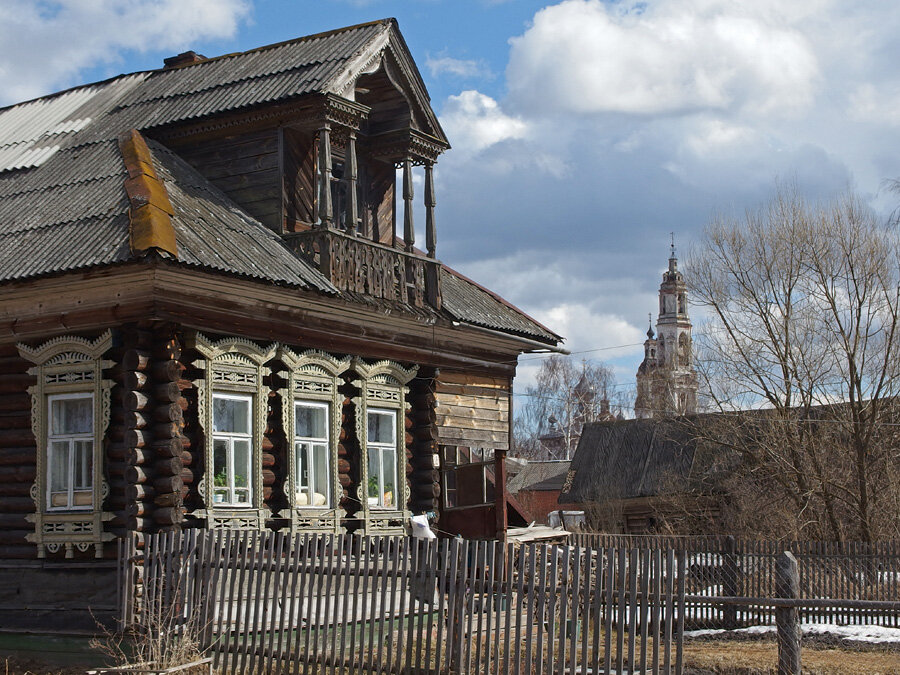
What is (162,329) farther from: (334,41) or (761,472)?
(761,472)

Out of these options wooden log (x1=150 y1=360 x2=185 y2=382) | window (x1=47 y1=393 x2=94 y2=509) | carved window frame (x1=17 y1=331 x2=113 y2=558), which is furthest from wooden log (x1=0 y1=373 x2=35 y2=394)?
wooden log (x1=150 y1=360 x2=185 y2=382)

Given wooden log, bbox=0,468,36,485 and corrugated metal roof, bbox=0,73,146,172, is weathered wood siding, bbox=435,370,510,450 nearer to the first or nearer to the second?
wooden log, bbox=0,468,36,485

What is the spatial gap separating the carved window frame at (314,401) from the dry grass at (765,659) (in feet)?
16.2

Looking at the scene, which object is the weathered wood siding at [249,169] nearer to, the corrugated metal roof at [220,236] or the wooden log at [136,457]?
the corrugated metal roof at [220,236]

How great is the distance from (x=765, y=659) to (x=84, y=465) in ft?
27.1

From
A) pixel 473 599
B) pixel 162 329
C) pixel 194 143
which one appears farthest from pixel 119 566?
pixel 194 143

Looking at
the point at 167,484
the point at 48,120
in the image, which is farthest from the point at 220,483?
the point at 48,120

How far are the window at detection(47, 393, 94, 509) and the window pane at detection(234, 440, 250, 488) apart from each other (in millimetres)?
1695

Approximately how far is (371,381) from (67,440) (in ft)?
14.7

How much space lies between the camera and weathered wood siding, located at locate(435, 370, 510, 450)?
57.2ft

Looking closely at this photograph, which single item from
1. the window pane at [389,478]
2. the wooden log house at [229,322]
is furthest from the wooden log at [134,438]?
the window pane at [389,478]

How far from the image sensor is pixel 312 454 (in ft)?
48.3

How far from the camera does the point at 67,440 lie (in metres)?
12.9

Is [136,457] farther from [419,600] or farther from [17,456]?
[419,600]
